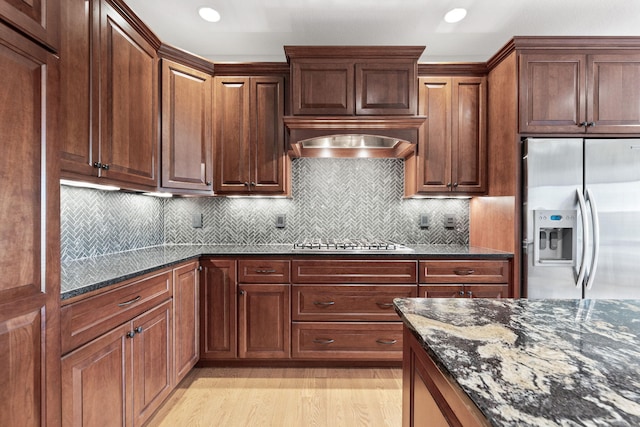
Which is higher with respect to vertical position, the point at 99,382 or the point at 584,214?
the point at 584,214

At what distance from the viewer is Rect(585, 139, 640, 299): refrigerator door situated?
7.34ft

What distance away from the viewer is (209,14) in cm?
247

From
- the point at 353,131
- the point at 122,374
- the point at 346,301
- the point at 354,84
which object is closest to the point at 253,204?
the point at 353,131

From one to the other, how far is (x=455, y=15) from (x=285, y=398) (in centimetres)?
309

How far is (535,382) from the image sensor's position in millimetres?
577

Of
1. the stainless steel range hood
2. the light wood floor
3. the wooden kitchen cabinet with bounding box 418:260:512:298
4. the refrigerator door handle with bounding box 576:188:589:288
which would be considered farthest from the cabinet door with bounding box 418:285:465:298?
the stainless steel range hood

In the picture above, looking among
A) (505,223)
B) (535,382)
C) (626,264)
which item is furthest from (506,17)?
(535,382)

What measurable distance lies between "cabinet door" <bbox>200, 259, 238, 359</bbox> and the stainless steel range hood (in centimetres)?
119

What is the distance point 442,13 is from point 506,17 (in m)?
0.54

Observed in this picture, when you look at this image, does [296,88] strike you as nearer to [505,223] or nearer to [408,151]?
[408,151]

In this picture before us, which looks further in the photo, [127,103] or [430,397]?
[127,103]

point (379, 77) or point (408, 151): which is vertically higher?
point (379, 77)

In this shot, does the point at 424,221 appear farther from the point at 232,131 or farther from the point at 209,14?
the point at 209,14

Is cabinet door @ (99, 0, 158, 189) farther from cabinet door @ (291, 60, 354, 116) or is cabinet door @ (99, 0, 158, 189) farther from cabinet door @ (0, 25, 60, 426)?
cabinet door @ (291, 60, 354, 116)
